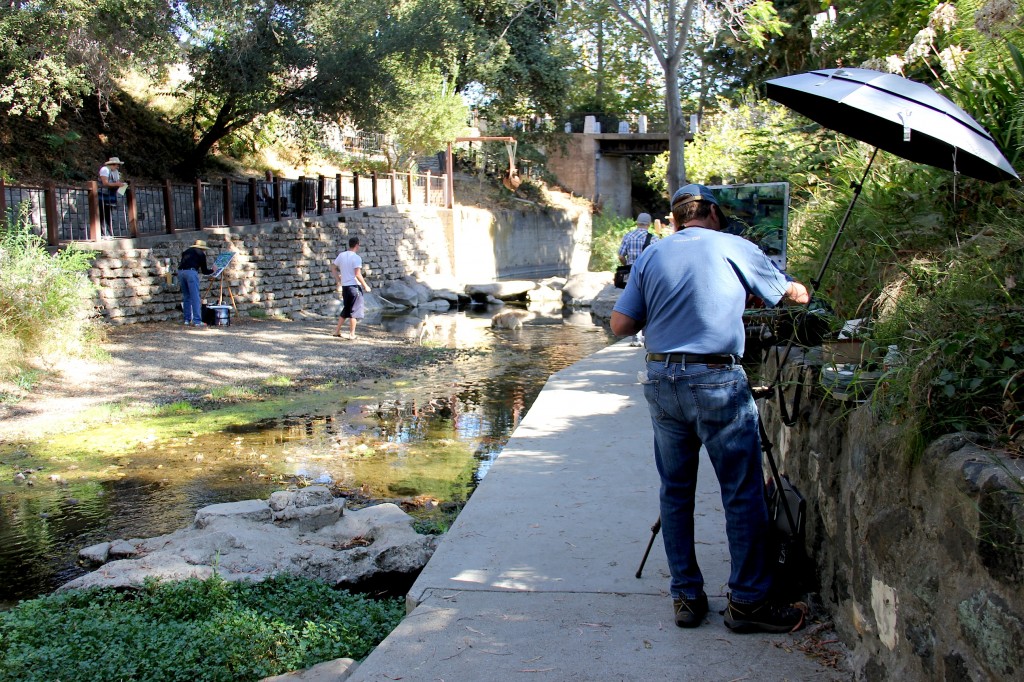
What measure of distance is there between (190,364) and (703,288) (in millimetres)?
11094

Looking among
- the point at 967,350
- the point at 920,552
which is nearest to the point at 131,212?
the point at 967,350

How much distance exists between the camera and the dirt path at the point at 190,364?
1051cm

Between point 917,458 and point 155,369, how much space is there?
11746mm

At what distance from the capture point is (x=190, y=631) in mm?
4266

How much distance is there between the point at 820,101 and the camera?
167 inches

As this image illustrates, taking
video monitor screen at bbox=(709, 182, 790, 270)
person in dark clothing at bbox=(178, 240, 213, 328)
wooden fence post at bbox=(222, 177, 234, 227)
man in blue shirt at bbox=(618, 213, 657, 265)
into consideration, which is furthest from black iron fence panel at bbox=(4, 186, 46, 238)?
video monitor screen at bbox=(709, 182, 790, 270)

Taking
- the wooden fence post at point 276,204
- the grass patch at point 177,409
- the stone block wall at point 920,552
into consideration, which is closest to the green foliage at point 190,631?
the stone block wall at point 920,552

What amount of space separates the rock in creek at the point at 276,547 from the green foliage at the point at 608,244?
2383cm

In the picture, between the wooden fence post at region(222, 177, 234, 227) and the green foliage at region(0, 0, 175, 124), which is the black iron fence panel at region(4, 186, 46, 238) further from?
the wooden fence post at region(222, 177, 234, 227)

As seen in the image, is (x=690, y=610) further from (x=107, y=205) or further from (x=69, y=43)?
(x=69, y=43)

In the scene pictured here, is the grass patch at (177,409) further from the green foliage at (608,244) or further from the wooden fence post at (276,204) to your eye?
the green foliage at (608,244)

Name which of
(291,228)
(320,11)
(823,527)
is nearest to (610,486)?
(823,527)

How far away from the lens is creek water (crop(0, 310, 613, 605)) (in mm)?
6520

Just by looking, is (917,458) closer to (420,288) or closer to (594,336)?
(594,336)
